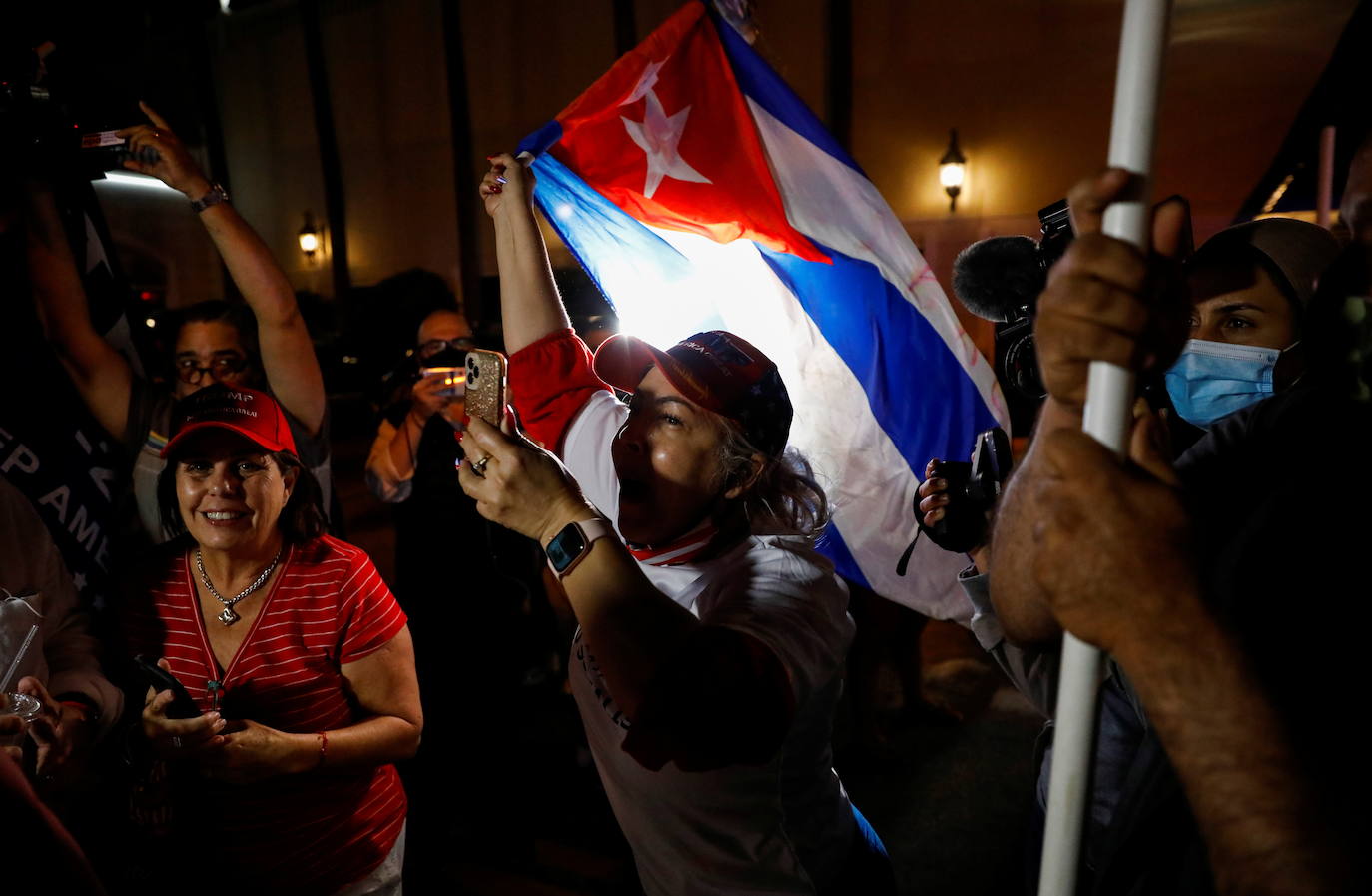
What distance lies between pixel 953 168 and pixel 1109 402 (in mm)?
10140

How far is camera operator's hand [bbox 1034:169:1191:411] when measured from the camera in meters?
0.81

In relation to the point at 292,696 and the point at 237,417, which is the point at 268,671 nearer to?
the point at 292,696

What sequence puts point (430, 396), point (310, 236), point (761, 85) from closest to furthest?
1. point (761, 85)
2. point (430, 396)
3. point (310, 236)

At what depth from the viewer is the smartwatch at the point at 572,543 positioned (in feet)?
4.29

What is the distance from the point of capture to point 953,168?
1000 centimetres

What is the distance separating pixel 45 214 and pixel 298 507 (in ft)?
3.97

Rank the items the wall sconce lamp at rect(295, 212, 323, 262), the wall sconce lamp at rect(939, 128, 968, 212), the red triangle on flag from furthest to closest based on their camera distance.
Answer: the wall sconce lamp at rect(295, 212, 323, 262) < the wall sconce lamp at rect(939, 128, 968, 212) < the red triangle on flag

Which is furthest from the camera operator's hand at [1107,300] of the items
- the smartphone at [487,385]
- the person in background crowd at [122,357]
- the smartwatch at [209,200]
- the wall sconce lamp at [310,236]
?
the wall sconce lamp at [310,236]

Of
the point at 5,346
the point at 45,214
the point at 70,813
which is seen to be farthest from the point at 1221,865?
the point at 45,214

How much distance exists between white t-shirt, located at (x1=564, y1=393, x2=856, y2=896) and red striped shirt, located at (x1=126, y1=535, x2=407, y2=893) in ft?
2.37

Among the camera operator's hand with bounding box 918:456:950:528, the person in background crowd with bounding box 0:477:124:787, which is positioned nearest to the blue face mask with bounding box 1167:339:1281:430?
Result: the camera operator's hand with bounding box 918:456:950:528

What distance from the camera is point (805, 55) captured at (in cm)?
1080

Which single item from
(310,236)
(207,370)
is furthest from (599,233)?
(310,236)

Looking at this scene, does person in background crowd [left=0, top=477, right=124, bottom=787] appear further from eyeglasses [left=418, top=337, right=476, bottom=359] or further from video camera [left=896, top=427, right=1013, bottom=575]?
eyeglasses [left=418, top=337, right=476, bottom=359]
